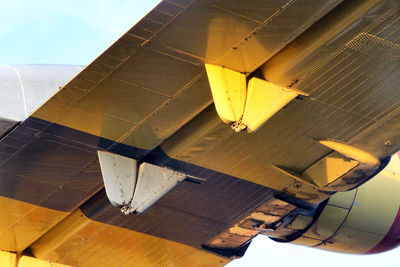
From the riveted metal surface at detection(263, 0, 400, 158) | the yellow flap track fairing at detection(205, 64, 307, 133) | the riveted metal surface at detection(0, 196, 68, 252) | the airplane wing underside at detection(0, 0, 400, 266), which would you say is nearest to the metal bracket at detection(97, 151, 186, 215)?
the airplane wing underside at detection(0, 0, 400, 266)

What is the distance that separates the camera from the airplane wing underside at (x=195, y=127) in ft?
37.9

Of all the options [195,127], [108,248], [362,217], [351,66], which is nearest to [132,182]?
[195,127]

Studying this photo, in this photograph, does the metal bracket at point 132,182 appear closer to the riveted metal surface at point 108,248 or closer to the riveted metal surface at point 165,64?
the riveted metal surface at point 165,64

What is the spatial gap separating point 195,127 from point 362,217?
5490 mm

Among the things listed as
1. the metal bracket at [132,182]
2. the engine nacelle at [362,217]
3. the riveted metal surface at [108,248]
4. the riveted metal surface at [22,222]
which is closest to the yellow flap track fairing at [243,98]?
the metal bracket at [132,182]

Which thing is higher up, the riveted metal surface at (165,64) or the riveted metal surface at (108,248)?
the riveted metal surface at (165,64)

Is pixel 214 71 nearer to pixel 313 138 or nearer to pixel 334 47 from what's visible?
pixel 334 47

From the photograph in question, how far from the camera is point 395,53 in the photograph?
40.1ft

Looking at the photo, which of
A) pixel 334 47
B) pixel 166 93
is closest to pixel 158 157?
pixel 166 93

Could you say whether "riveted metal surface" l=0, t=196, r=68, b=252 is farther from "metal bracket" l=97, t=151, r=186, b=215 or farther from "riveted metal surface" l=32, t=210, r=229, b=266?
"metal bracket" l=97, t=151, r=186, b=215

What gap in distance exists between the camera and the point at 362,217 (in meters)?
17.4

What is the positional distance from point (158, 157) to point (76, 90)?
218cm

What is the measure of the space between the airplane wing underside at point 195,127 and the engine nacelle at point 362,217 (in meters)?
1.14

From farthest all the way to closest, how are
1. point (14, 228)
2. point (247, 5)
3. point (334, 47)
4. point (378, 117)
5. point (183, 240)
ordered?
point (183, 240), point (14, 228), point (378, 117), point (334, 47), point (247, 5)
